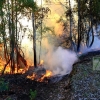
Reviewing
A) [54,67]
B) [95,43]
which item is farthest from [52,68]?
[95,43]

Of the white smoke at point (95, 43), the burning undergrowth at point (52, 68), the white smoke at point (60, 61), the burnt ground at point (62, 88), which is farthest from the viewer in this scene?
the white smoke at point (95, 43)

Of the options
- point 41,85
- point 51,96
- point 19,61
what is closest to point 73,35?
point 19,61

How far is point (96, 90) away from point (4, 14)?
7.31 m

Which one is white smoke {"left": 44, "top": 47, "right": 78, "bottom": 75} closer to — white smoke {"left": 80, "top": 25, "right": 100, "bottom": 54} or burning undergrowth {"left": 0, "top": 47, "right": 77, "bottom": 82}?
burning undergrowth {"left": 0, "top": 47, "right": 77, "bottom": 82}

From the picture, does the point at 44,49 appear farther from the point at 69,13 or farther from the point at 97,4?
the point at 97,4

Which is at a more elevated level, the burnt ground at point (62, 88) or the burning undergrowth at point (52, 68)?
the burnt ground at point (62, 88)

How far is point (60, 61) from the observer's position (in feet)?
61.9

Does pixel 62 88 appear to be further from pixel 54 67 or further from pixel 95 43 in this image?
pixel 95 43

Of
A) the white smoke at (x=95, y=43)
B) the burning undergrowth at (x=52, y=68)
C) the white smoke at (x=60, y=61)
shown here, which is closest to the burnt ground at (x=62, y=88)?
the burning undergrowth at (x=52, y=68)

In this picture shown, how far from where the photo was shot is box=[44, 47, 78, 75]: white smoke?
16438mm

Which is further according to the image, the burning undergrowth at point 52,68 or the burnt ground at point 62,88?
the burning undergrowth at point 52,68

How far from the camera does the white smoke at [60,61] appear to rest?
16.4 metres

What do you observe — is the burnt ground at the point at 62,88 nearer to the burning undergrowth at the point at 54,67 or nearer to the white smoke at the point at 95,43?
the burning undergrowth at the point at 54,67

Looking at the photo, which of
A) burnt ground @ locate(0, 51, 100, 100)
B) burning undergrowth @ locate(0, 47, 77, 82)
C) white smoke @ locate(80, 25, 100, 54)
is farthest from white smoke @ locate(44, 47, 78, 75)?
burnt ground @ locate(0, 51, 100, 100)
